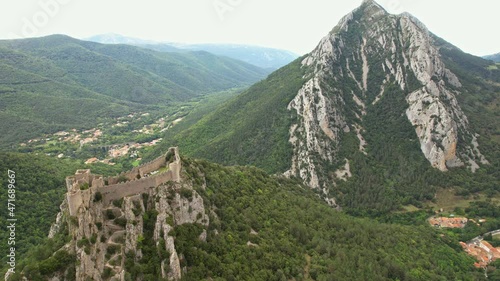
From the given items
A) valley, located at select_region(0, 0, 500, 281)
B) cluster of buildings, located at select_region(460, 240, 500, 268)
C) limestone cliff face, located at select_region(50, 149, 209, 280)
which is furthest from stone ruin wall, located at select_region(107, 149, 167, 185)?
cluster of buildings, located at select_region(460, 240, 500, 268)

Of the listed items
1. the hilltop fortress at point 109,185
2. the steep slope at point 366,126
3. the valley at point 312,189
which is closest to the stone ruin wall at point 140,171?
the hilltop fortress at point 109,185

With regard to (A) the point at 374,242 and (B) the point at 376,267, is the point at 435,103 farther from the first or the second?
(B) the point at 376,267

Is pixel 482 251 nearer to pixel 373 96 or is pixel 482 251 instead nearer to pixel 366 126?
pixel 366 126

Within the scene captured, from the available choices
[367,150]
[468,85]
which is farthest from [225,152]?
[468,85]

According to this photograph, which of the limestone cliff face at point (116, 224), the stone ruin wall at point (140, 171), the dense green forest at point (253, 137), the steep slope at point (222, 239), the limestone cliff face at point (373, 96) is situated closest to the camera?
the limestone cliff face at point (116, 224)

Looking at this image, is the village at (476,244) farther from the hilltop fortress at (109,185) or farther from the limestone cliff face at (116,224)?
the hilltop fortress at (109,185)

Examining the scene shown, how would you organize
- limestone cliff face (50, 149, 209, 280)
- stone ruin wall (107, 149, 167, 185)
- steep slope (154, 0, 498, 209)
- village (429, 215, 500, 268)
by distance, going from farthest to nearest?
steep slope (154, 0, 498, 209), village (429, 215, 500, 268), stone ruin wall (107, 149, 167, 185), limestone cliff face (50, 149, 209, 280)

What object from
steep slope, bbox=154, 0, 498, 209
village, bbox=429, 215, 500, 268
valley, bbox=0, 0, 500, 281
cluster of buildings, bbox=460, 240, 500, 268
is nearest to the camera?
valley, bbox=0, 0, 500, 281

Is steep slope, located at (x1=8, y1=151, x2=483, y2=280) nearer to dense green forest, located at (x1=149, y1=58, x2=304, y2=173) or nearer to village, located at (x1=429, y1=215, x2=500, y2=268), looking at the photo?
village, located at (x1=429, y1=215, x2=500, y2=268)
